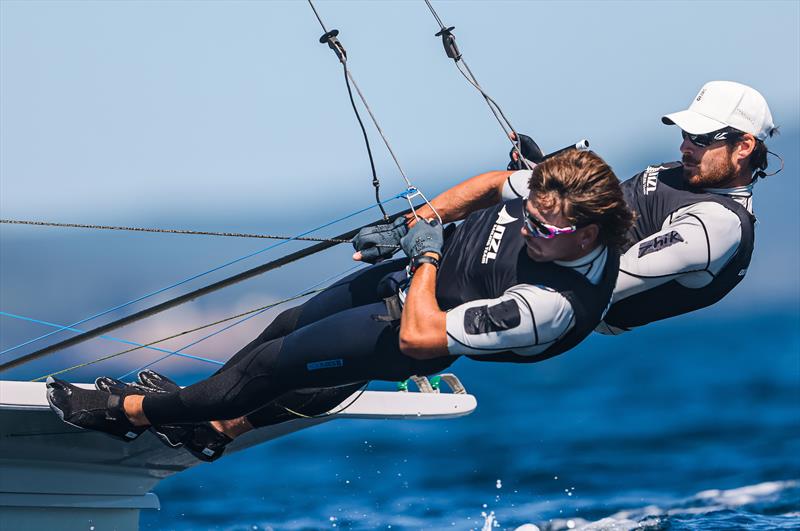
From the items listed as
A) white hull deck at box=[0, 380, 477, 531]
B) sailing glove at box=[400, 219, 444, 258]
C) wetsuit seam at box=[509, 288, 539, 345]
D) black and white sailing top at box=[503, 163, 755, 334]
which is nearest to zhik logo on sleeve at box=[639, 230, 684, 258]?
black and white sailing top at box=[503, 163, 755, 334]

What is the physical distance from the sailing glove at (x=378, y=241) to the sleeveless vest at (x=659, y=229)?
2.07 feet

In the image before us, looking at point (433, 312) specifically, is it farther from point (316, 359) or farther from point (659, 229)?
point (659, 229)

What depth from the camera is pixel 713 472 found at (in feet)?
23.7

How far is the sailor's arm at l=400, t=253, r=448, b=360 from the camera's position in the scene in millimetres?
2523

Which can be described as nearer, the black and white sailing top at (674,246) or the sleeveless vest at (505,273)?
the sleeveless vest at (505,273)

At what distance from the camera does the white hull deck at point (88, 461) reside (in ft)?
12.8

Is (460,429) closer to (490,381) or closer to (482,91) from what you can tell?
(490,381)

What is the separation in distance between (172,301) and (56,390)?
1.69 ft

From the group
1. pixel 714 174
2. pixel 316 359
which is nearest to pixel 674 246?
pixel 714 174

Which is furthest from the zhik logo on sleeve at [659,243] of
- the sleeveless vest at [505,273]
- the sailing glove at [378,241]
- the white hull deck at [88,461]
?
the white hull deck at [88,461]

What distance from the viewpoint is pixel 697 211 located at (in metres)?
2.78

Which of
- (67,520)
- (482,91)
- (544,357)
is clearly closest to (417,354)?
(544,357)

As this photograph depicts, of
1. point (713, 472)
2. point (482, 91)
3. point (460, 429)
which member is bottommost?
point (713, 472)

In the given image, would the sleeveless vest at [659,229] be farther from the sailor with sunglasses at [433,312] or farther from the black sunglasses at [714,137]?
the sailor with sunglasses at [433,312]
